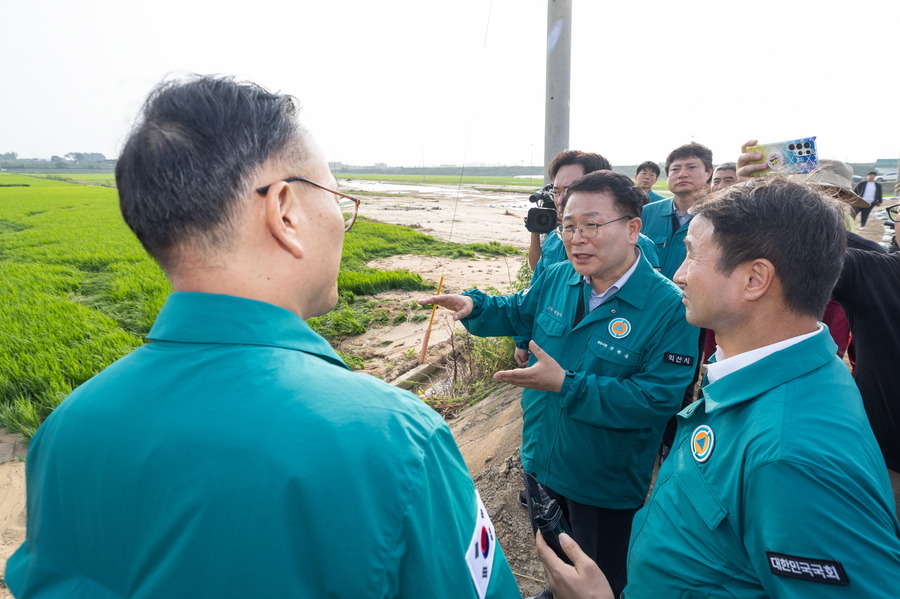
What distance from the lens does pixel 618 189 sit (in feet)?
7.96

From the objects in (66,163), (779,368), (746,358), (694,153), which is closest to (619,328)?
(746,358)

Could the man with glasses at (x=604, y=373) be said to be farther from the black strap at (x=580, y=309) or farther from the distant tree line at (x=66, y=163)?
the distant tree line at (x=66, y=163)

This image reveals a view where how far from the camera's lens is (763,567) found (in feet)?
3.45

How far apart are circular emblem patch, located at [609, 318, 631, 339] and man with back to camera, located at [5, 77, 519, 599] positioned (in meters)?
1.48

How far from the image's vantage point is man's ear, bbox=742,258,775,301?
1347 mm

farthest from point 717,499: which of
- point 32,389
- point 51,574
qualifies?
point 32,389

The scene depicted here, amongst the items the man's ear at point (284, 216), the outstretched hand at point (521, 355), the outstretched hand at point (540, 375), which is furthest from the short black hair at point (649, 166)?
the man's ear at point (284, 216)

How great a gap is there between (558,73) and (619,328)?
3309 millimetres

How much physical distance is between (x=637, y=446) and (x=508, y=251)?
1275 centimetres

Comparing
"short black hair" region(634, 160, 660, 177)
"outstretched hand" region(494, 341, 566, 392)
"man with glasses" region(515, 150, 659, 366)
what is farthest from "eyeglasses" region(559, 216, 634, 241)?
"short black hair" region(634, 160, 660, 177)

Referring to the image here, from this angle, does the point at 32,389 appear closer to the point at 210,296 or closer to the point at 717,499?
the point at 210,296

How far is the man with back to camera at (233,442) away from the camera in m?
0.66

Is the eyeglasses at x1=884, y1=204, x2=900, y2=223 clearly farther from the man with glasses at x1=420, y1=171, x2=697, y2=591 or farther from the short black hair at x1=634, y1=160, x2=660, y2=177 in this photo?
the short black hair at x1=634, y1=160, x2=660, y2=177

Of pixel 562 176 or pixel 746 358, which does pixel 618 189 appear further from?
pixel 562 176
